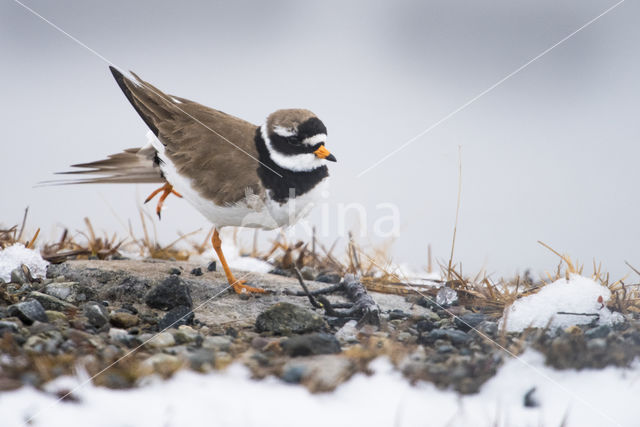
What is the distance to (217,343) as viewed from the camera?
278 centimetres

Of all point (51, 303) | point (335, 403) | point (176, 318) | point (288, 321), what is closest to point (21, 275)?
point (51, 303)

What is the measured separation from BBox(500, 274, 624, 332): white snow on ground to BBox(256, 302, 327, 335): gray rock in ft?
3.44

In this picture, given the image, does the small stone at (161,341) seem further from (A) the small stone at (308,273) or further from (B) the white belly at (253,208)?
(A) the small stone at (308,273)

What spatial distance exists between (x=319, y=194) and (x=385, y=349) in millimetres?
1529

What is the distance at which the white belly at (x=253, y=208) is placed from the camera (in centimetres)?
375

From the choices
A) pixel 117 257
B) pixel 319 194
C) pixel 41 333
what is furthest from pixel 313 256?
pixel 41 333

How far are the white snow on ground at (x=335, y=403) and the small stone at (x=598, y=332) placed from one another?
1.56ft

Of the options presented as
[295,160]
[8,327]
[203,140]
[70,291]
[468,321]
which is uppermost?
[203,140]

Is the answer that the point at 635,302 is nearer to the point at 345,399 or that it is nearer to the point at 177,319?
the point at 345,399

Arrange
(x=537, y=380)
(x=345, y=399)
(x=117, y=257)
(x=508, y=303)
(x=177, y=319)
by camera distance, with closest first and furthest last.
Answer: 1. (x=345, y=399)
2. (x=537, y=380)
3. (x=177, y=319)
4. (x=508, y=303)
5. (x=117, y=257)

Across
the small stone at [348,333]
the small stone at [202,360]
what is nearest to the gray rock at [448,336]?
the small stone at [348,333]

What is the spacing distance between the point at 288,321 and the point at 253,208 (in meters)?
0.93

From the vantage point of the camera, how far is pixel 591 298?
3.42 meters

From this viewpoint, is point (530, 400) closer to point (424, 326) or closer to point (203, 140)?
point (424, 326)
